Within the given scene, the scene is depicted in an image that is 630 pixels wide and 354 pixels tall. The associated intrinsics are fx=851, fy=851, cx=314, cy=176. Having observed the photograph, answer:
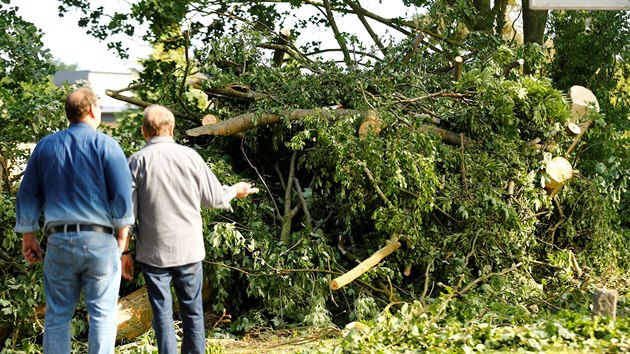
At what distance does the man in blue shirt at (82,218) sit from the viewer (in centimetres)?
490

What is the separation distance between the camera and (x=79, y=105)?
5039 millimetres

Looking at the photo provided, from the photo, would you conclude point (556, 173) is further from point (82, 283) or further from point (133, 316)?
point (82, 283)

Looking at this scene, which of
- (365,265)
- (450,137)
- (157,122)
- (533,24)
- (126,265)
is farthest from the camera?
(533,24)

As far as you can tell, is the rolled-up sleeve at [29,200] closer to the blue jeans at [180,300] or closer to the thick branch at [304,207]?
the blue jeans at [180,300]

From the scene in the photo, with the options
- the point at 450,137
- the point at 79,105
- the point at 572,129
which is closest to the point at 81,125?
the point at 79,105

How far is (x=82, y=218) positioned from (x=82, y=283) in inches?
16.4

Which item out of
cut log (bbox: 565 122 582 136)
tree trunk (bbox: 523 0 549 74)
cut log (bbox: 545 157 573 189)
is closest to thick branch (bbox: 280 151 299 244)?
cut log (bbox: 545 157 573 189)

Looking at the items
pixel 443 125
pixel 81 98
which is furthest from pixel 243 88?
pixel 81 98

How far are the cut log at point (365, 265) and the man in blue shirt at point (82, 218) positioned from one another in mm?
3032

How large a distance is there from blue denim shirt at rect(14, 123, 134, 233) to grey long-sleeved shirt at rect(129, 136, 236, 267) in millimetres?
232

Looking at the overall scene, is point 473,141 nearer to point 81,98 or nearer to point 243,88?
point 243,88

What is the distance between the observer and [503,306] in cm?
761

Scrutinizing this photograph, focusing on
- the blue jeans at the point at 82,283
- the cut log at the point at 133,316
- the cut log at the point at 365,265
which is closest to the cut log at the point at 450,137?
the cut log at the point at 365,265

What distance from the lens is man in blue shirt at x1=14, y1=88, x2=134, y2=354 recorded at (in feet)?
16.1
